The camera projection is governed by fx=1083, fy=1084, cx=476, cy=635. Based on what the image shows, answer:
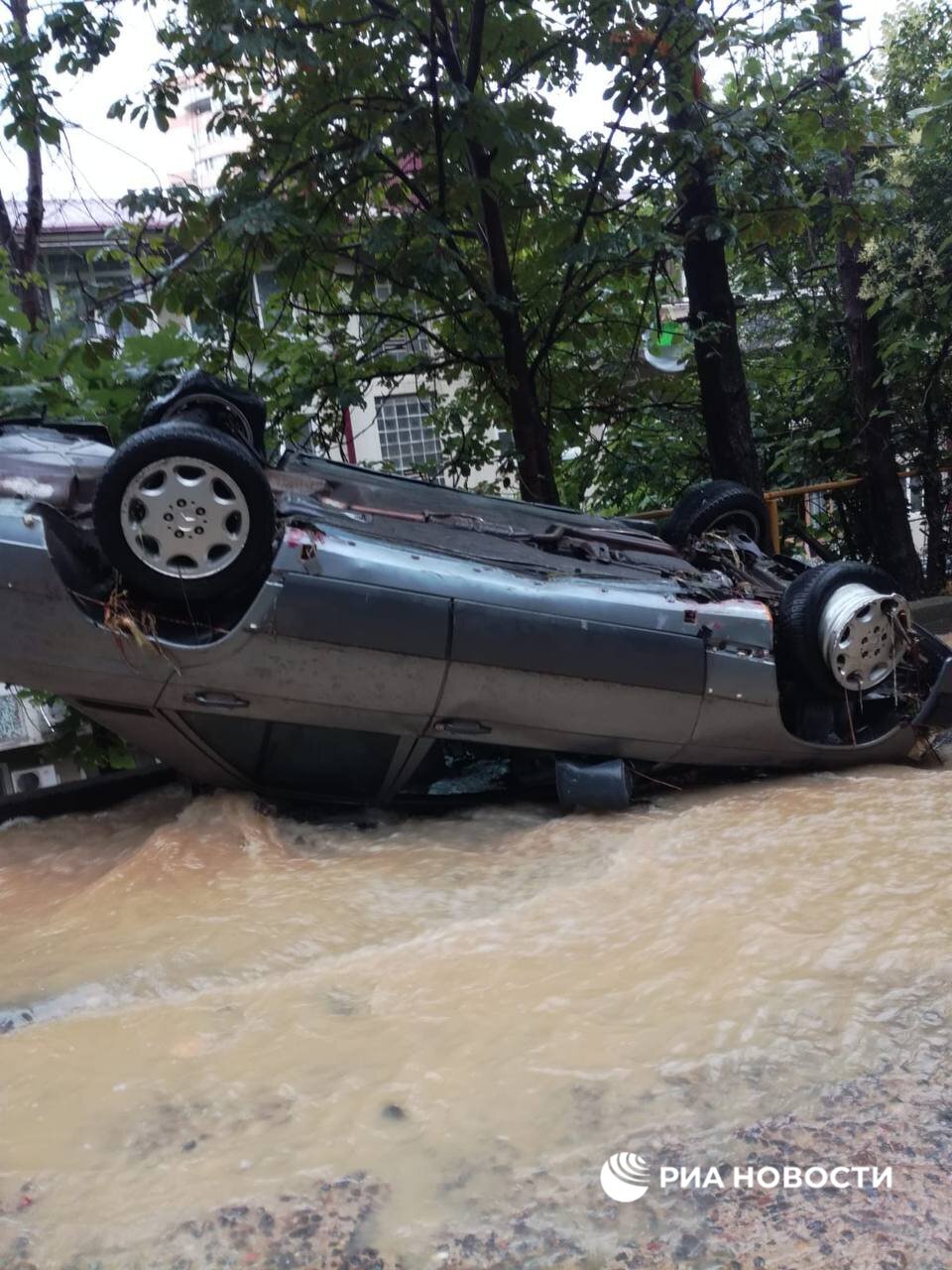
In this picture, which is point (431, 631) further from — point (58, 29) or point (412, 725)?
point (58, 29)

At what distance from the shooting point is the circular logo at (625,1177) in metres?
2.10

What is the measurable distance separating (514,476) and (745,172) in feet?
8.62

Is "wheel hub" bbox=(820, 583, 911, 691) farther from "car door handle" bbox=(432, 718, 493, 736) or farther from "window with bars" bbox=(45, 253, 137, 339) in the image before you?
"window with bars" bbox=(45, 253, 137, 339)

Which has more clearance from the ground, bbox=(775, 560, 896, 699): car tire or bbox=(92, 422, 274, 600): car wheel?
bbox=(92, 422, 274, 600): car wheel

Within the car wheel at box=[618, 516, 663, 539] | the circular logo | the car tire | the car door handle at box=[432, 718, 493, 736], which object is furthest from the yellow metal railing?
the circular logo

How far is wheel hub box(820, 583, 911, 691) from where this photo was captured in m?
4.64

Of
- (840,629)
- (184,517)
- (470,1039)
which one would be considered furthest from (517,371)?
(470,1039)

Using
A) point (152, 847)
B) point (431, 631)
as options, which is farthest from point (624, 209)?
point (152, 847)

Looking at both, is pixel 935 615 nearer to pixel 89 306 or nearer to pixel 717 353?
pixel 717 353

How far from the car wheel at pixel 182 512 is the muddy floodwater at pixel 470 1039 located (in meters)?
1.08

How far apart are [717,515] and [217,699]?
2893mm


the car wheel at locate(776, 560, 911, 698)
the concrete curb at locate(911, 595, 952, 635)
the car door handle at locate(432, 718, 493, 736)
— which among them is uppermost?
the car wheel at locate(776, 560, 911, 698)

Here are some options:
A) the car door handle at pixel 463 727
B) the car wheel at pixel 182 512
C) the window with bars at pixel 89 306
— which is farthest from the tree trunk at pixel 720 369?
the car wheel at pixel 182 512

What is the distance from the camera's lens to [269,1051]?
2734 mm
